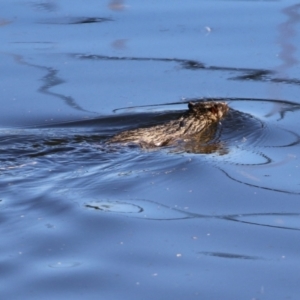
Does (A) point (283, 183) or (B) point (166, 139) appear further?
(B) point (166, 139)

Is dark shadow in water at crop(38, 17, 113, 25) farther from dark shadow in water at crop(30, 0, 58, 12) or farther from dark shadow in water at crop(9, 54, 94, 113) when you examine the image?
dark shadow in water at crop(9, 54, 94, 113)

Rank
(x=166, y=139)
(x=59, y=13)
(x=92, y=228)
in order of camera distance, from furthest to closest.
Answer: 1. (x=59, y=13)
2. (x=166, y=139)
3. (x=92, y=228)

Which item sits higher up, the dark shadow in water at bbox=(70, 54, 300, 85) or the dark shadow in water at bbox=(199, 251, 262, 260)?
the dark shadow in water at bbox=(70, 54, 300, 85)

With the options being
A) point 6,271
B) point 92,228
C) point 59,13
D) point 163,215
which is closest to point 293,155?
point 163,215

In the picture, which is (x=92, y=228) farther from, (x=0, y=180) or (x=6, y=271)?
(x=0, y=180)

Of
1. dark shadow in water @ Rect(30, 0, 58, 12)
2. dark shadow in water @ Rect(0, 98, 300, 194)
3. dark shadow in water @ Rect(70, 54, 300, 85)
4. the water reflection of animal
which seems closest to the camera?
dark shadow in water @ Rect(0, 98, 300, 194)

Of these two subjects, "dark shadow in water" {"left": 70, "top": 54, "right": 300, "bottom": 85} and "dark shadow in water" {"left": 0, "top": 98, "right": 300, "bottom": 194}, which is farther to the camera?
"dark shadow in water" {"left": 70, "top": 54, "right": 300, "bottom": 85}

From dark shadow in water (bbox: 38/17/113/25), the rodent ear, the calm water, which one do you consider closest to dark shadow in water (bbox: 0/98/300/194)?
the calm water

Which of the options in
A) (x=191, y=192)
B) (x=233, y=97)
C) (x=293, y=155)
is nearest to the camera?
(x=191, y=192)

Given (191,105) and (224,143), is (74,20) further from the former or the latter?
(224,143)
